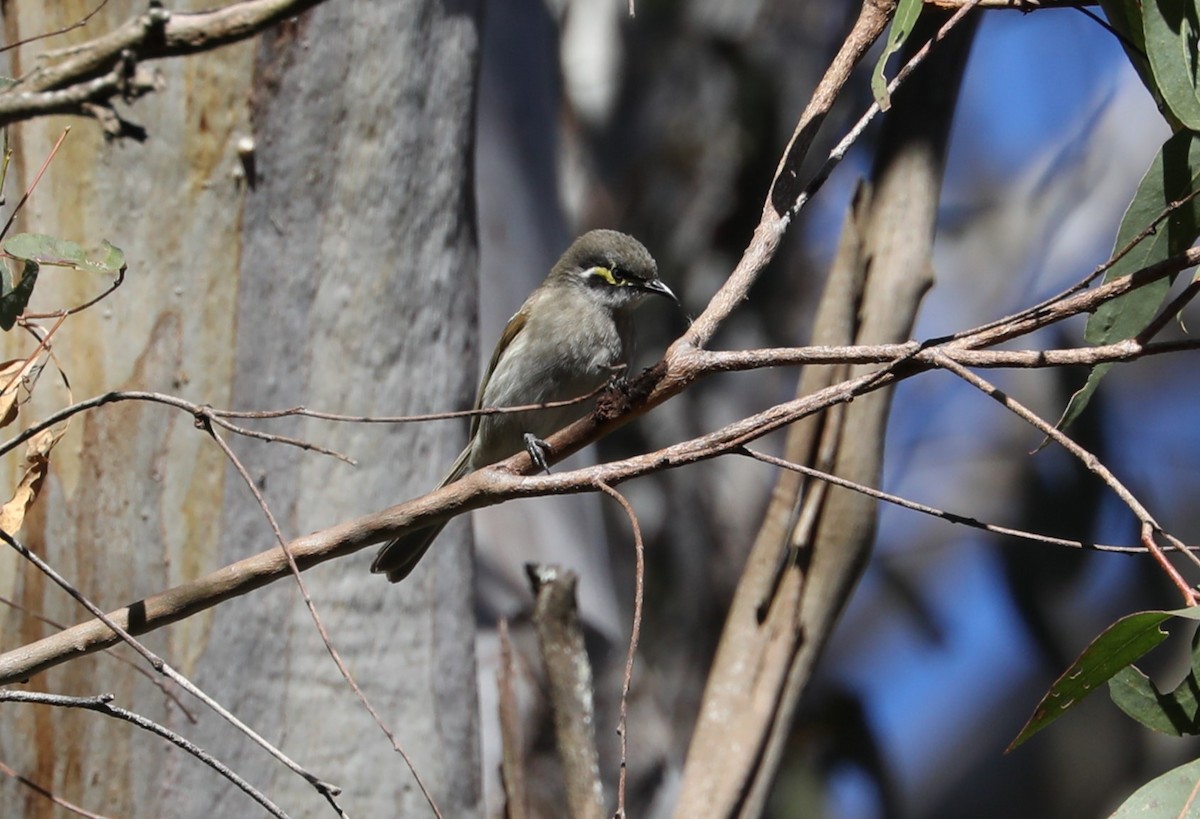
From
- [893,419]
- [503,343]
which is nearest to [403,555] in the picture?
[503,343]

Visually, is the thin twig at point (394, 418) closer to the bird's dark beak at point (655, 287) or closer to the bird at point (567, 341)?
the bird at point (567, 341)

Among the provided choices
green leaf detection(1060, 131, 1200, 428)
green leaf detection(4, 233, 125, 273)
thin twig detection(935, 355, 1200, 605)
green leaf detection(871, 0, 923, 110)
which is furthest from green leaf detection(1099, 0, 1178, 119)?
green leaf detection(4, 233, 125, 273)

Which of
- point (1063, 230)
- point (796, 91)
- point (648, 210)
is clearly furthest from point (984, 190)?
point (648, 210)

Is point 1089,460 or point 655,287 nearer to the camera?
point 1089,460

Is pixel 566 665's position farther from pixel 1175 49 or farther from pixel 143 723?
pixel 1175 49

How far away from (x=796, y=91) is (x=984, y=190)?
1.23 m

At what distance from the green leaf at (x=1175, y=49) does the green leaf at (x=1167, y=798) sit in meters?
0.83

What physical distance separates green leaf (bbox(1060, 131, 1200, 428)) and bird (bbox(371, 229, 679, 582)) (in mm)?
1579

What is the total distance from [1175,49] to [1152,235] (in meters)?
0.29

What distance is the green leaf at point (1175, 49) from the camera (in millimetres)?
1630

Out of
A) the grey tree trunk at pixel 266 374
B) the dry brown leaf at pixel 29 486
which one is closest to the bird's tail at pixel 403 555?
the grey tree trunk at pixel 266 374

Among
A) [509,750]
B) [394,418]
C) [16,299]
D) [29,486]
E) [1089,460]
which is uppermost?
[16,299]

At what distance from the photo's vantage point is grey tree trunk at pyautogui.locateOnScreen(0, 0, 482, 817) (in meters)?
2.64

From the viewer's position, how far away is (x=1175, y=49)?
165 cm
